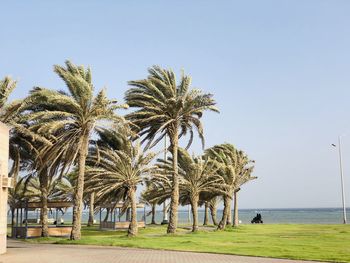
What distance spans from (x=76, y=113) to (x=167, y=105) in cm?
795

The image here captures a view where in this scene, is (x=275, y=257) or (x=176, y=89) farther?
(x=176, y=89)

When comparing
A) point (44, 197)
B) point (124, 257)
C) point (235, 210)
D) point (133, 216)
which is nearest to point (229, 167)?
point (235, 210)

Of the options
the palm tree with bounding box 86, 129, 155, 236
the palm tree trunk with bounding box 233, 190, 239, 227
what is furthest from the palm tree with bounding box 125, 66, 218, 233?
the palm tree trunk with bounding box 233, 190, 239, 227

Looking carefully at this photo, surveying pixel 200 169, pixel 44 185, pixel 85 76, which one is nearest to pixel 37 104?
pixel 85 76

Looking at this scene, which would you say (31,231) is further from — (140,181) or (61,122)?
(61,122)

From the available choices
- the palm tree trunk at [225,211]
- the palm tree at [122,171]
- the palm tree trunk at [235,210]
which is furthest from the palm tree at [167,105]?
the palm tree trunk at [235,210]

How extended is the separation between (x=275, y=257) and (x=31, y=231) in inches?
980

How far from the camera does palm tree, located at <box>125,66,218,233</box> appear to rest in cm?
3650

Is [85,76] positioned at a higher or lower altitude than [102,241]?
higher

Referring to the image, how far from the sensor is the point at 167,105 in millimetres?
36969

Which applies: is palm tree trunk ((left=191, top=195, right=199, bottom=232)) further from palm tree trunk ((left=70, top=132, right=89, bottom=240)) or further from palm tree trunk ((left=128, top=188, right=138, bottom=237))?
palm tree trunk ((left=70, top=132, right=89, bottom=240))

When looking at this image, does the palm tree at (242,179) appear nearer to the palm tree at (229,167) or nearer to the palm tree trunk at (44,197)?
the palm tree at (229,167)

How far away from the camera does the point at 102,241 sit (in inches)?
1139

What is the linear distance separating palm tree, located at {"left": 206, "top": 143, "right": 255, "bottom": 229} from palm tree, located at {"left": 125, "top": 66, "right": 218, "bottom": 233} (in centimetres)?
813
